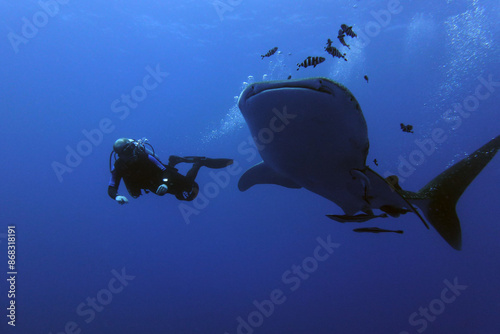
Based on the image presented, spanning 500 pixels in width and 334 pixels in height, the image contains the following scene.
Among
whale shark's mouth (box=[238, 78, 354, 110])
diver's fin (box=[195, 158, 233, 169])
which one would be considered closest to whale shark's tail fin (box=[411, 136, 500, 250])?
whale shark's mouth (box=[238, 78, 354, 110])

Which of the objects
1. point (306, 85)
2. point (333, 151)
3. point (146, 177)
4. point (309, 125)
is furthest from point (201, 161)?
point (306, 85)

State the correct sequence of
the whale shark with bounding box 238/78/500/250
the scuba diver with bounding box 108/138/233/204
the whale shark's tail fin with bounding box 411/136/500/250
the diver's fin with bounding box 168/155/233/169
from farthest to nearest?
the diver's fin with bounding box 168/155/233/169, the scuba diver with bounding box 108/138/233/204, the whale shark's tail fin with bounding box 411/136/500/250, the whale shark with bounding box 238/78/500/250

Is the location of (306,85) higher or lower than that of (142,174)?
lower

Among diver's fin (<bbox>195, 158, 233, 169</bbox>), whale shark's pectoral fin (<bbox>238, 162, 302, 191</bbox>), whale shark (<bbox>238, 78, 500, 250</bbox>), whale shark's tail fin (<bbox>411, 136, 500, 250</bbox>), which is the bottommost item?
whale shark's tail fin (<bbox>411, 136, 500, 250</bbox>)

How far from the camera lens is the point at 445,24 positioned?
25984mm

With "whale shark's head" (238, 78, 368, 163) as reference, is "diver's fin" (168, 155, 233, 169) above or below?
above

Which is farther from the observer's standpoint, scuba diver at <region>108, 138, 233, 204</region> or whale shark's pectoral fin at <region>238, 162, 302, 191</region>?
scuba diver at <region>108, 138, 233, 204</region>

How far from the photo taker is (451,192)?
478 cm

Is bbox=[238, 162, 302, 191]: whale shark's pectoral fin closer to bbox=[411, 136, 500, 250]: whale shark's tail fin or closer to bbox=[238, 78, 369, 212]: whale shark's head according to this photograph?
bbox=[238, 78, 369, 212]: whale shark's head

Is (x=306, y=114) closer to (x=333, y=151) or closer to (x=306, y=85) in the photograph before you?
(x=306, y=85)

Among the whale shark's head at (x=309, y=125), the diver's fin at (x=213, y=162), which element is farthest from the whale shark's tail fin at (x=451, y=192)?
the diver's fin at (x=213, y=162)

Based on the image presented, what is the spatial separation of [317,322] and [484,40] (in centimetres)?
3870

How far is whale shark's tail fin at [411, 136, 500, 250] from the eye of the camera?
4703 millimetres

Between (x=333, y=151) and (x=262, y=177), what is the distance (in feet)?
11.4
